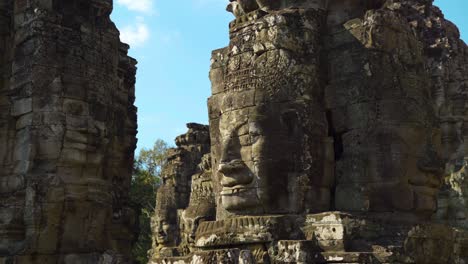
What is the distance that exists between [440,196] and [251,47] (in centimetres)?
926

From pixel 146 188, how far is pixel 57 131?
25.5 metres

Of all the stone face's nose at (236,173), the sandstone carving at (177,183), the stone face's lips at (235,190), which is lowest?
the stone face's lips at (235,190)

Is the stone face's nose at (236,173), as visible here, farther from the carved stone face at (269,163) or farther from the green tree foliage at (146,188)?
the green tree foliage at (146,188)

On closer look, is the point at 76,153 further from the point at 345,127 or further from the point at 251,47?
the point at 345,127

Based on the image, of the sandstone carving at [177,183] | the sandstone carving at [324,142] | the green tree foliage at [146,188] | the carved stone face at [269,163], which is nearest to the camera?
the sandstone carving at [324,142]

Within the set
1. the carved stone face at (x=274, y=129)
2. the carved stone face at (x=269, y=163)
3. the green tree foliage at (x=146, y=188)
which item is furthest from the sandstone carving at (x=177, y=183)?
the carved stone face at (x=269, y=163)

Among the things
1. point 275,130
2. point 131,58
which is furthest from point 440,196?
point 275,130

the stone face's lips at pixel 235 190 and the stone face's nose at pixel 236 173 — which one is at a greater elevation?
the stone face's nose at pixel 236 173

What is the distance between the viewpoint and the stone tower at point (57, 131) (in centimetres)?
989

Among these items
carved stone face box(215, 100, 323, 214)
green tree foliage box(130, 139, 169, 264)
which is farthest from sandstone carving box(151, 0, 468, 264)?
green tree foliage box(130, 139, 169, 264)

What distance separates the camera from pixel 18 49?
34.9 ft

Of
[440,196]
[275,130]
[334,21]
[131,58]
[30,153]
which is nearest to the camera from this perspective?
[275,130]

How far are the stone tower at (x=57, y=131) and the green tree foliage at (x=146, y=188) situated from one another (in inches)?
619

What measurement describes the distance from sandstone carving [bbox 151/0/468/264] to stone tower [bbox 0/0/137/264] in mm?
2599
